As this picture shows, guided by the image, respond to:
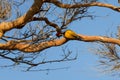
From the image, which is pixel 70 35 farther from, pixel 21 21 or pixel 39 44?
pixel 21 21

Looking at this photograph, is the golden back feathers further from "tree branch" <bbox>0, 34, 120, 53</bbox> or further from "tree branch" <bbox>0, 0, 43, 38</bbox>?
"tree branch" <bbox>0, 0, 43, 38</bbox>

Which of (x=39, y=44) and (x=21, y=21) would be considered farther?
(x=39, y=44)

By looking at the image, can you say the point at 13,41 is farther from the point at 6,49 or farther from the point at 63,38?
the point at 63,38

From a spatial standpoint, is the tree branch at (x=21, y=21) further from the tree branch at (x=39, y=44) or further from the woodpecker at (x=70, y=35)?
the woodpecker at (x=70, y=35)

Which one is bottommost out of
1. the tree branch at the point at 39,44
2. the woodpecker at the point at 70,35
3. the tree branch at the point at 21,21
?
the tree branch at the point at 39,44

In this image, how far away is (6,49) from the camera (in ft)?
19.5

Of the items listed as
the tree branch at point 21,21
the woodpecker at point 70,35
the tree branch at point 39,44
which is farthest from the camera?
the tree branch at point 39,44

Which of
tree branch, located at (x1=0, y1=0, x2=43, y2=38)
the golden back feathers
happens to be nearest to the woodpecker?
the golden back feathers

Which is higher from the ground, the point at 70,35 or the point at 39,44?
the point at 70,35

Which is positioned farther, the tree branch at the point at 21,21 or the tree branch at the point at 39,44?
the tree branch at the point at 39,44

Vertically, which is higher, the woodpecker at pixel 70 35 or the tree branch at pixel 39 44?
the woodpecker at pixel 70 35

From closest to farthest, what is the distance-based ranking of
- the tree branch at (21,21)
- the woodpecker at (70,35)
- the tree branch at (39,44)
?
1. the tree branch at (21,21)
2. the woodpecker at (70,35)
3. the tree branch at (39,44)

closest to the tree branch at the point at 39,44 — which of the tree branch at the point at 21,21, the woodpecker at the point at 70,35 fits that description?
the woodpecker at the point at 70,35

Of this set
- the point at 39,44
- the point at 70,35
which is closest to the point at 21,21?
the point at 39,44
